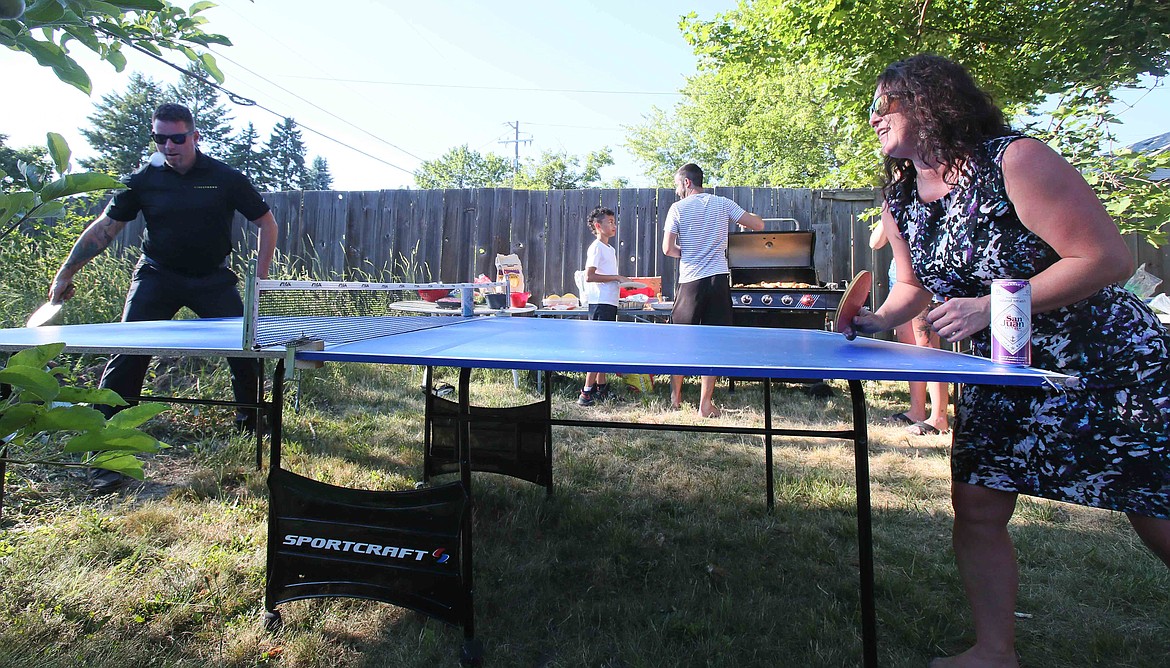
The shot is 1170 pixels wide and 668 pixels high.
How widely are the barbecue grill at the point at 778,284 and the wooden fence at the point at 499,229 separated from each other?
4.87 ft

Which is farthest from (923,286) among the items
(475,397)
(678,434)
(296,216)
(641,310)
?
(296,216)

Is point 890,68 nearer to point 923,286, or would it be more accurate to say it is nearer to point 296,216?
point 923,286

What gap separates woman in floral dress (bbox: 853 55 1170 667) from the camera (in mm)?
1359

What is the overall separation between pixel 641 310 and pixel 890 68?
466 cm

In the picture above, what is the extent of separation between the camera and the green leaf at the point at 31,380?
76 centimetres

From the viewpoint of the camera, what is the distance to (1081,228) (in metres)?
1.35

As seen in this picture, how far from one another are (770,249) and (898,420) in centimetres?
235

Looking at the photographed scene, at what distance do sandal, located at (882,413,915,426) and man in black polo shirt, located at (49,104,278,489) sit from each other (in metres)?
4.26

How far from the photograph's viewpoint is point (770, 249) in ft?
21.2

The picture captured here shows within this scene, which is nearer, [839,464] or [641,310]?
[839,464]

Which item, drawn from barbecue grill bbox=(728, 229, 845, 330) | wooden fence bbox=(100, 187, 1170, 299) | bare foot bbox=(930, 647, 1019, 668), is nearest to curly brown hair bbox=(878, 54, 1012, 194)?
bare foot bbox=(930, 647, 1019, 668)

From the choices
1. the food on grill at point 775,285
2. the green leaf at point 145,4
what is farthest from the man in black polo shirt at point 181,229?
the food on grill at point 775,285

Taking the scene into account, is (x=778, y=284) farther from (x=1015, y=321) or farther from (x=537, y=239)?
(x=1015, y=321)

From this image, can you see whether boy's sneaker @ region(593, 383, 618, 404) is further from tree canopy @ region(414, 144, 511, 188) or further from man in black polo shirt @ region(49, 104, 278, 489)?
tree canopy @ region(414, 144, 511, 188)
